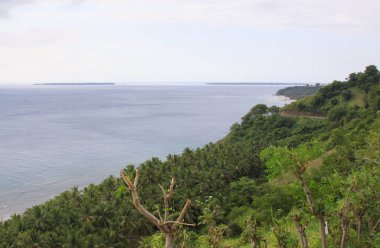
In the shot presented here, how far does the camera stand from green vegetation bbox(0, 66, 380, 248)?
14.1 metres

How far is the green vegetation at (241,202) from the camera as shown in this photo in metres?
14.1

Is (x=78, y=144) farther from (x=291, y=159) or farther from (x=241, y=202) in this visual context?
(x=291, y=159)

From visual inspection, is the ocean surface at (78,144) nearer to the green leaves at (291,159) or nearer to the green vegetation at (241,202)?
the green vegetation at (241,202)

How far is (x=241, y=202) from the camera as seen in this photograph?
53.2 m

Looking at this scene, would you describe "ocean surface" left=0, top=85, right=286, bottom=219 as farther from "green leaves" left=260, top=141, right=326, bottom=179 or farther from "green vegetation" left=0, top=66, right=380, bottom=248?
"green leaves" left=260, top=141, right=326, bottom=179

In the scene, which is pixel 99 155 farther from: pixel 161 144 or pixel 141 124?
pixel 141 124

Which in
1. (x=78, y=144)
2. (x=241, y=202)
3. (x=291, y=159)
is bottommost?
(x=78, y=144)

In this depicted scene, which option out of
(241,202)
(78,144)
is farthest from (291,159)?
(78,144)

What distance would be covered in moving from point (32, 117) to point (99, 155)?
84.6 m

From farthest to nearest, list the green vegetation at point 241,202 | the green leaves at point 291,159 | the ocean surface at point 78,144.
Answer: the ocean surface at point 78,144
the green vegetation at point 241,202
the green leaves at point 291,159

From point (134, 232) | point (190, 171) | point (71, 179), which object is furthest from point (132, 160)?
point (134, 232)

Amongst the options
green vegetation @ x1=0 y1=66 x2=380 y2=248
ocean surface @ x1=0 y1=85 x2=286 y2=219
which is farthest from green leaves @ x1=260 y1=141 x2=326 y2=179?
ocean surface @ x1=0 y1=85 x2=286 y2=219

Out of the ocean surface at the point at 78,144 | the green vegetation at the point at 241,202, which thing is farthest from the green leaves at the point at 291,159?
the ocean surface at the point at 78,144

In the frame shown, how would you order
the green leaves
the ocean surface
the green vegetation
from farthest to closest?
1. the ocean surface
2. the green vegetation
3. the green leaves
